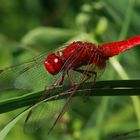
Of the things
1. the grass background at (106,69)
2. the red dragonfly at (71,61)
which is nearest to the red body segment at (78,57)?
the red dragonfly at (71,61)

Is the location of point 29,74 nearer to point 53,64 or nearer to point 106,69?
point 53,64

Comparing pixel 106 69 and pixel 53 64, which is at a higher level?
pixel 106 69

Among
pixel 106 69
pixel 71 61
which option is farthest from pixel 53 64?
pixel 106 69

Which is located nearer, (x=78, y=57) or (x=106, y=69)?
(x=78, y=57)

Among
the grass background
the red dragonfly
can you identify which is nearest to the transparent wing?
the red dragonfly

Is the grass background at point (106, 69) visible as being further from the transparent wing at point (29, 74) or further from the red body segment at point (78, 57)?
the transparent wing at point (29, 74)

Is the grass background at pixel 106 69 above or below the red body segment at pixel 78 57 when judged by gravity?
above

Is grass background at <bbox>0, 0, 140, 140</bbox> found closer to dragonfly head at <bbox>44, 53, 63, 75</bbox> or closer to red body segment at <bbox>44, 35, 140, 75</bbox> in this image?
red body segment at <bbox>44, 35, 140, 75</bbox>

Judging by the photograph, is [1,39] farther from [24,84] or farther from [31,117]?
[31,117]

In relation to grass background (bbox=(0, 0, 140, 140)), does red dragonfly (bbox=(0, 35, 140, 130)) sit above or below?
below

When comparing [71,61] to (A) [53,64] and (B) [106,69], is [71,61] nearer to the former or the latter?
(A) [53,64]
